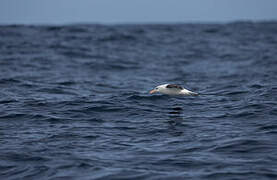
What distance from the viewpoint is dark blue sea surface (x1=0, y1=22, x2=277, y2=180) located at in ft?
33.3

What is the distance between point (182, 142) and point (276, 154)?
2559mm

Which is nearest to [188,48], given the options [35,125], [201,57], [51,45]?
[201,57]

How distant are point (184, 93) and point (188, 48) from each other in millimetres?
24970

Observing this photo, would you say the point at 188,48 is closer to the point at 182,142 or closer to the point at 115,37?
the point at 115,37

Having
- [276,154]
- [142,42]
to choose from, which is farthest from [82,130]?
[142,42]

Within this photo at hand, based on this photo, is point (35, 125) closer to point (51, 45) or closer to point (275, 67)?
point (275, 67)

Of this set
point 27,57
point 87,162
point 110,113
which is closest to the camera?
point 87,162

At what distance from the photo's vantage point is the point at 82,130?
1322 cm

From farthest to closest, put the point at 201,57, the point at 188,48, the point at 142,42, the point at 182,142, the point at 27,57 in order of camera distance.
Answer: the point at 142,42
the point at 188,48
the point at 201,57
the point at 27,57
the point at 182,142

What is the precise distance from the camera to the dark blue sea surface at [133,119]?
1014 centimetres

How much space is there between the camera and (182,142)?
1198cm

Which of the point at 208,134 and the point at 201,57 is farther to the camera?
the point at 201,57

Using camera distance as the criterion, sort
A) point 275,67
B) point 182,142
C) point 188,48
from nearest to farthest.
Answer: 1. point 182,142
2. point 275,67
3. point 188,48

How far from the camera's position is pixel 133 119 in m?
14.8
